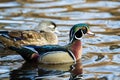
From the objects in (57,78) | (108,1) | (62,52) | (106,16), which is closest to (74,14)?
(106,16)

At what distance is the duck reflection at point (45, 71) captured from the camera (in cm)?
1239

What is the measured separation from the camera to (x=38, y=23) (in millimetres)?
17609

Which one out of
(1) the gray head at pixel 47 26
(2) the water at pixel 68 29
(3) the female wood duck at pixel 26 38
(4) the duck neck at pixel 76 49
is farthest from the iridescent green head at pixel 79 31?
(1) the gray head at pixel 47 26

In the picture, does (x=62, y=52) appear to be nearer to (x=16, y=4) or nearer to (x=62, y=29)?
(x=62, y=29)

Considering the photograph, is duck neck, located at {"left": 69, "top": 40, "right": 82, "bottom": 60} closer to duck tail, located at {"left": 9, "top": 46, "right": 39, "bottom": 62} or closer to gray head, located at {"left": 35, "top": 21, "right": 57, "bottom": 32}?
duck tail, located at {"left": 9, "top": 46, "right": 39, "bottom": 62}

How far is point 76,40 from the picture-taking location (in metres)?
14.0

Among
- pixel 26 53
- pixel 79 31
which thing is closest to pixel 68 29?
pixel 79 31

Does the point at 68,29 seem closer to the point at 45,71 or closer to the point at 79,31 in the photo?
the point at 79,31

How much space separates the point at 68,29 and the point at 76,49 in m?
3.18

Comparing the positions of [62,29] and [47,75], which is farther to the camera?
[62,29]

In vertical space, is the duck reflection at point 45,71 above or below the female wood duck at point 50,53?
below

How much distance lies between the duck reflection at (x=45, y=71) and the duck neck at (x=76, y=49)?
0.17 m

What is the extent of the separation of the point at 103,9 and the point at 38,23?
2795mm

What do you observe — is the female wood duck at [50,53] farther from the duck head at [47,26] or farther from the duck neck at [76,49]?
the duck head at [47,26]
